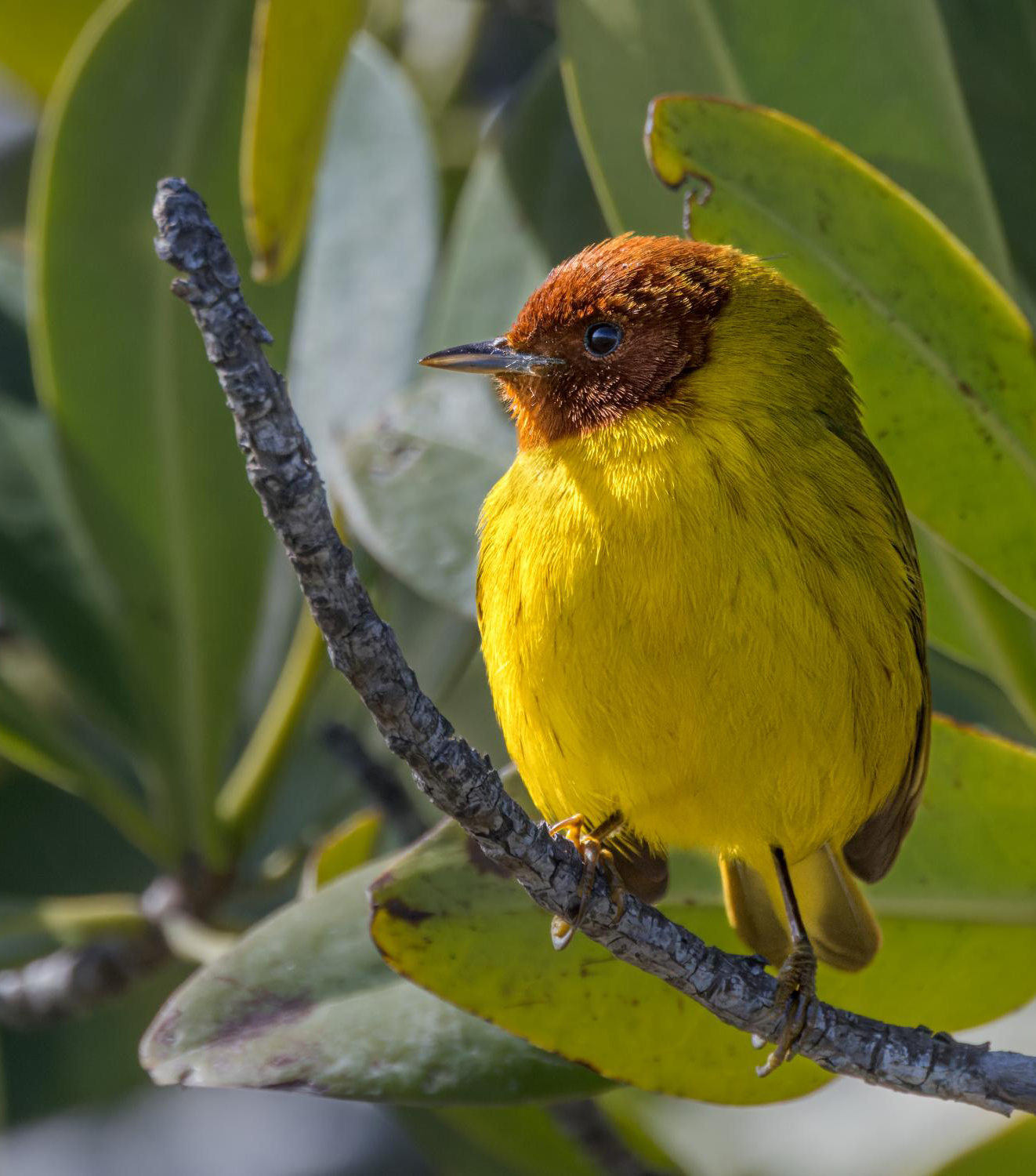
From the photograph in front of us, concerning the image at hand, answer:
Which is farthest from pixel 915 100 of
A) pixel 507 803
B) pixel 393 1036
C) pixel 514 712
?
pixel 393 1036

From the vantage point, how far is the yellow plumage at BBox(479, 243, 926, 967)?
225 centimetres

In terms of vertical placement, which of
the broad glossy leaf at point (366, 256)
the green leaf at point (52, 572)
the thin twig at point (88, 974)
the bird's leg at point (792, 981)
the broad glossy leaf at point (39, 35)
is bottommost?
the bird's leg at point (792, 981)

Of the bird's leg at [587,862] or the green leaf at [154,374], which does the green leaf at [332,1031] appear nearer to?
the bird's leg at [587,862]

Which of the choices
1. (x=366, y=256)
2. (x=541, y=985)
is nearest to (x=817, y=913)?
(x=541, y=985)

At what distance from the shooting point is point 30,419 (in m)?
3.75

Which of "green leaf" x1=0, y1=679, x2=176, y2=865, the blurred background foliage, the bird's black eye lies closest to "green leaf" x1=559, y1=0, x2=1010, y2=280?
the blurred background foliage

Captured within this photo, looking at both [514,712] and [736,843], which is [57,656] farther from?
[736,843]

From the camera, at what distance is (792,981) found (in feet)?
8.33

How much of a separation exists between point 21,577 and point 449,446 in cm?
107

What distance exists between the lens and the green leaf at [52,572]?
3465 millimetres

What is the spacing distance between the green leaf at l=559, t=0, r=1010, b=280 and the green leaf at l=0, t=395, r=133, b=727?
→ 56.5 inches

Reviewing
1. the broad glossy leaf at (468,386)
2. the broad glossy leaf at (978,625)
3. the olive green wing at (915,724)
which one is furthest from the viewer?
the broad glossy leaf at (468,386)

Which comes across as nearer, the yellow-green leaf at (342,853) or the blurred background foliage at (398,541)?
the blurred background foliage at (398,541)

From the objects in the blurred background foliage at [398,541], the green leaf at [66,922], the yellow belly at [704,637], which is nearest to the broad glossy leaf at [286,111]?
the blurred background foliage at [398,541]
